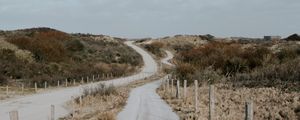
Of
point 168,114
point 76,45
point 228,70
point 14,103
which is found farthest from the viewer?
point 76,45

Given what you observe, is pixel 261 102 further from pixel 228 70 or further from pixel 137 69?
pixel 137 69

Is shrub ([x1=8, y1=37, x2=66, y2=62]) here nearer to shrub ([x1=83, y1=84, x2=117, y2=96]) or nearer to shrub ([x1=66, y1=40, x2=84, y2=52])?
shrub ([x1=66, y1=40, x2=84, y2=52])

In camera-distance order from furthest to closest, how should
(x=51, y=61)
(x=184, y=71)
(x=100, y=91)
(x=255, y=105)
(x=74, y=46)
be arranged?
(x=74, y=46)
(x=51, y=61)
(x=184, y=71)
(x=100, y=91)
(x=255, y=105)

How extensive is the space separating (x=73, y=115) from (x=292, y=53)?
2958cm

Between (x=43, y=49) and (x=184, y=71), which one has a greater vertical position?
(x=43, y=49)

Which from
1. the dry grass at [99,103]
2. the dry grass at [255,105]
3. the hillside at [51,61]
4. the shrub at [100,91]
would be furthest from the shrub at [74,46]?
the dry grass at [255,105]

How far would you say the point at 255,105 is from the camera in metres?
20.5

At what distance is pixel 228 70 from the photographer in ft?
153

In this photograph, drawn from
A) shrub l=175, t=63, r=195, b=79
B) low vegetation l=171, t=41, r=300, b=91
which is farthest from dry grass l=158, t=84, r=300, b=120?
shrub l=175, t=63, r=195, b=79

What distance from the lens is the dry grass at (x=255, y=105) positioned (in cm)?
1754

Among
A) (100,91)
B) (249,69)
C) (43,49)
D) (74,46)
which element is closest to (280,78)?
(100,91)

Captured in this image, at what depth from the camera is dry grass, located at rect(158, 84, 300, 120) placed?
17.5m

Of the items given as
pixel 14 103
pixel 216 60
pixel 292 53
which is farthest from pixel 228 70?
pixel 14 103

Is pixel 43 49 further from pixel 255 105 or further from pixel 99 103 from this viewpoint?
pixel 255 105
